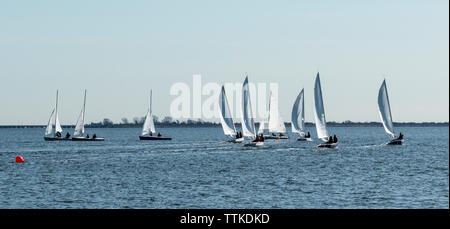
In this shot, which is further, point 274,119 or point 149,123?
point 274,119

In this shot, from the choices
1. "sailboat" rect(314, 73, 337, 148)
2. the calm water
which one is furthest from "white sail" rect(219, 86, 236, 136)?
the calm water

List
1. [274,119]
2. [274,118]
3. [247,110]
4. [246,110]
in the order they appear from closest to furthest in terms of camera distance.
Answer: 1. [247,110]
2. [246,110]
3. [274,118]
4. [274,119]

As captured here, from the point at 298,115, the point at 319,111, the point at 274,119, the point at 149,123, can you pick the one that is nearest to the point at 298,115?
the point at 298,115

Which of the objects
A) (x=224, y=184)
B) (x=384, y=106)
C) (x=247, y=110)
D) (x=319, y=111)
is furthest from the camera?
(x=247, y=110)

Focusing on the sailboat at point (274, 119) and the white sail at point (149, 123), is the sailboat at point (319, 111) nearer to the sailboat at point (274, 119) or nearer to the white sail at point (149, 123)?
the sailboat at point (274, 119)

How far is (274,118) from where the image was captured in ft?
522

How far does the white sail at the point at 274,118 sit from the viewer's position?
157 meters

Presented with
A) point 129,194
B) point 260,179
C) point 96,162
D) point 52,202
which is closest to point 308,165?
point 260,179

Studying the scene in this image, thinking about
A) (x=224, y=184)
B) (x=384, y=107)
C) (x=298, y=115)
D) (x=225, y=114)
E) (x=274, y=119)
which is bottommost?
(x=224, y=184)

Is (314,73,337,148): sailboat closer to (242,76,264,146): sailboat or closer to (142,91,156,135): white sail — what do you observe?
(242,76,264,146): sailboat

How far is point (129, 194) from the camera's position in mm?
44500

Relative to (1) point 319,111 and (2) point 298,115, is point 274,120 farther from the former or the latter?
(1) point 319,111
